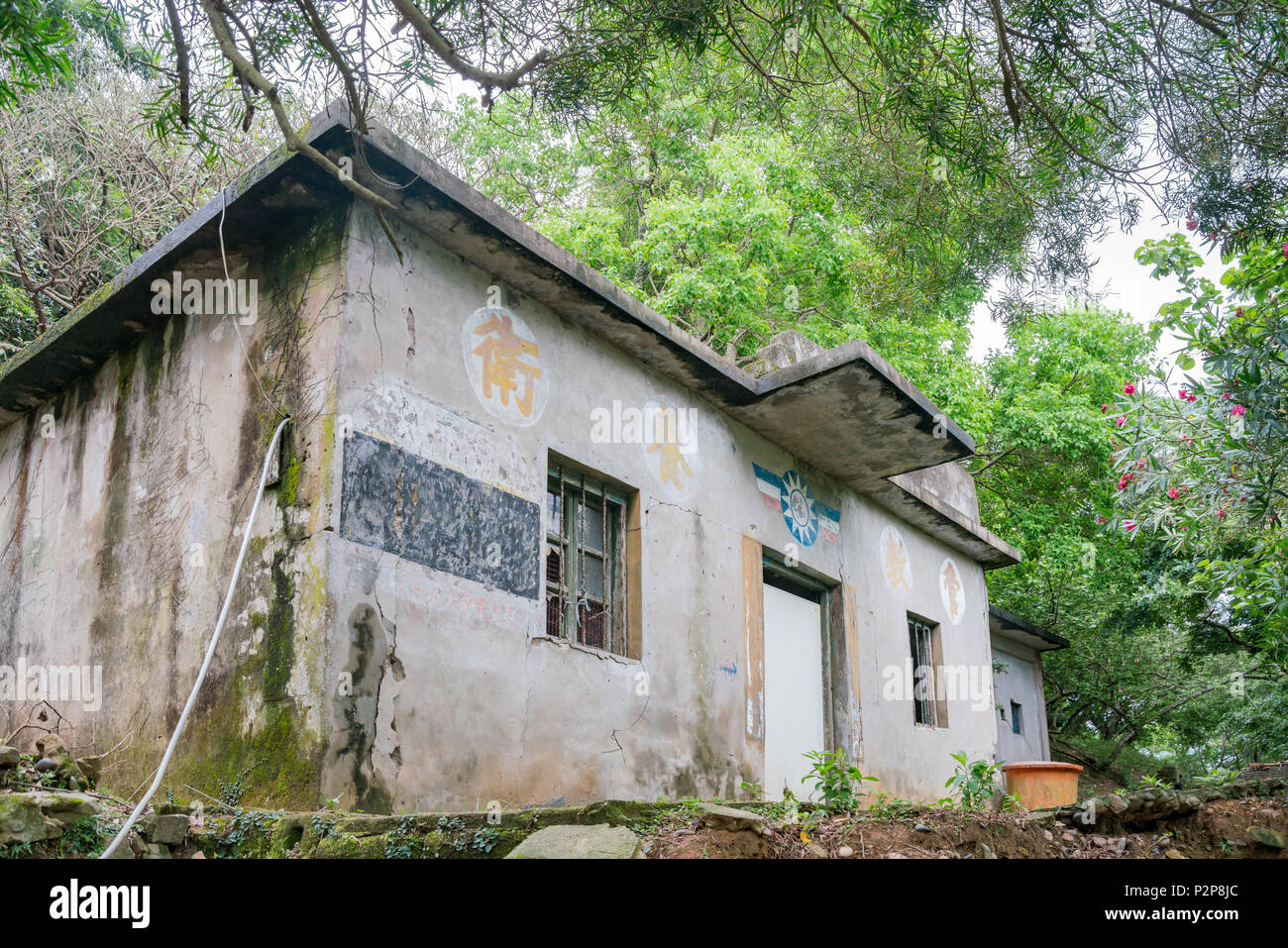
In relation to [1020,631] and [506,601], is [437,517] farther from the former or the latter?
[1020,631]

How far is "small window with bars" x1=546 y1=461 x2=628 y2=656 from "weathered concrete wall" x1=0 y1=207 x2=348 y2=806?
73.4 inches

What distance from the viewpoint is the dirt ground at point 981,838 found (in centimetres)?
421

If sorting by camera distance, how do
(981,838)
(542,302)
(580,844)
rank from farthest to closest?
(542,302), (981,838), (580,844)

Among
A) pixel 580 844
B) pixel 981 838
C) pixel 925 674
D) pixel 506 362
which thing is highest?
pixel 506 362

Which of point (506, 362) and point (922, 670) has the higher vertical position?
point (506, 362)

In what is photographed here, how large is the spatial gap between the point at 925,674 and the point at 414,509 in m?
7.59

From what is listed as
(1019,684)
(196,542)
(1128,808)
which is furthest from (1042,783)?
(1019,684)

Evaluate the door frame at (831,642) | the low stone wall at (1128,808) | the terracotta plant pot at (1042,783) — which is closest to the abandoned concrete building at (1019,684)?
the door frame at (831,642)

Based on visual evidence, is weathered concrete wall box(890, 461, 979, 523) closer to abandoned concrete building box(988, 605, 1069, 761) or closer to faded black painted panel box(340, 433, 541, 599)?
abandoned concrete building box(988, 605, 1069, 761)

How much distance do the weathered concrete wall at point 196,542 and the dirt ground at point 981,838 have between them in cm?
223

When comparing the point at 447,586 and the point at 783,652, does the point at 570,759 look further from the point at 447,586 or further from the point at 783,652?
the point at 783,652

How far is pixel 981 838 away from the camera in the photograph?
16.5ft

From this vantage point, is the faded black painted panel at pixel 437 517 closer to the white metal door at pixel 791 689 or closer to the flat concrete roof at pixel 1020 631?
the white metal door at pixel 791 689

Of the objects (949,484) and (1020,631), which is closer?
(949,484)
